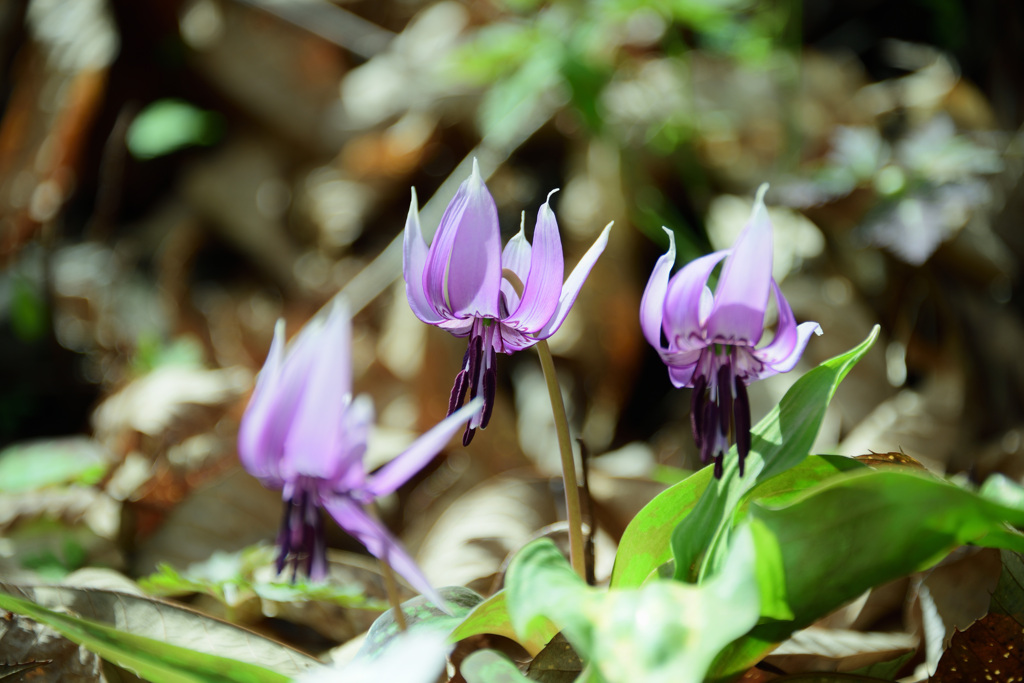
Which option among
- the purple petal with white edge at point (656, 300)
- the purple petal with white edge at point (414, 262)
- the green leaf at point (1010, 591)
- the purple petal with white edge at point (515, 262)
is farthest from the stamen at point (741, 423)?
the green leaf at point (1010, 591)

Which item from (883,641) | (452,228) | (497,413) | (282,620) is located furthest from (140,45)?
(883,641)

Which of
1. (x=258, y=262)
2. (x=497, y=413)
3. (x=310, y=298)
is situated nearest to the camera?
(x=497, y=413)

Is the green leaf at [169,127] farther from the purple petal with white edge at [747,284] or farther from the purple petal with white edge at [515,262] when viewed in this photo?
the purple petal with white edge at [747,284]

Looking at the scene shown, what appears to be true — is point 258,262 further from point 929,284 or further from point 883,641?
point 883,641

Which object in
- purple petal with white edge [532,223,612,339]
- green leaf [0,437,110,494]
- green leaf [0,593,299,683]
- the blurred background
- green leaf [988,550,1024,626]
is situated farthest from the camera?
the blurred background

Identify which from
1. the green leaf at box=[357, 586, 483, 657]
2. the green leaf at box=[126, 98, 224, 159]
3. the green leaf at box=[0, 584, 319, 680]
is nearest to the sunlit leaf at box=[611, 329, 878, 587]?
the green leaf at box=[357, 586, 483, 657]

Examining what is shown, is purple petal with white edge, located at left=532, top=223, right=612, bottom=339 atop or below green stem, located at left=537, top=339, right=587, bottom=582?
atop

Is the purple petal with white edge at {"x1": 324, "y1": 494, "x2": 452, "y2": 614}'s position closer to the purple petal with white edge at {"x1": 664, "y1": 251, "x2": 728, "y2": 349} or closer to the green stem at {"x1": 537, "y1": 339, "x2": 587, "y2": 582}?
the green stem at {"x1": 537, "y1": 339, "x2": 587, "y2": 582}
